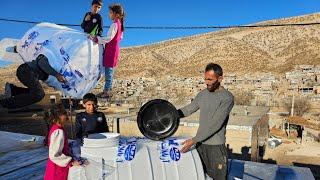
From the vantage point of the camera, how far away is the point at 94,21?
4.43 metres

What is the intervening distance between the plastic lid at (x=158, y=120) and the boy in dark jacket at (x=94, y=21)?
42.3 inches

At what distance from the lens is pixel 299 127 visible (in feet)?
79.7

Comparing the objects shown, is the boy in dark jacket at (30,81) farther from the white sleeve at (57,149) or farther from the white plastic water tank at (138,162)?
the white plastic water tank at (138,162)

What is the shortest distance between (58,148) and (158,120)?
1.05 metres

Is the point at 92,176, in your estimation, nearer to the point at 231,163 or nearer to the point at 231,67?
the point at 231,163

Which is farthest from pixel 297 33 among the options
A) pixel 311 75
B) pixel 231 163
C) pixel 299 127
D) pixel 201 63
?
pixel 231 163

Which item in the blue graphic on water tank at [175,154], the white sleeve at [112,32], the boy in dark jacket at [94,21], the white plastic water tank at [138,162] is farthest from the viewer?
the boy in dark jacket at [94,21]

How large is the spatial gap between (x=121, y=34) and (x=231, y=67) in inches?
2123

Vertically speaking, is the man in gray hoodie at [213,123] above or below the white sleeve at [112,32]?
below

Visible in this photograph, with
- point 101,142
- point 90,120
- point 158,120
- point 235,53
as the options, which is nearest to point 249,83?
point 235,53

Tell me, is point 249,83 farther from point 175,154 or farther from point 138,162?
point 138,162

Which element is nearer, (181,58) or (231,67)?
(231,67)

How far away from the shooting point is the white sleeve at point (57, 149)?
382 cm

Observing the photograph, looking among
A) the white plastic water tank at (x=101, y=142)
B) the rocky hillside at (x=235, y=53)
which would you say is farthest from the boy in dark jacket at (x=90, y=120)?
the rocky hillside at (x=235, y=53)
